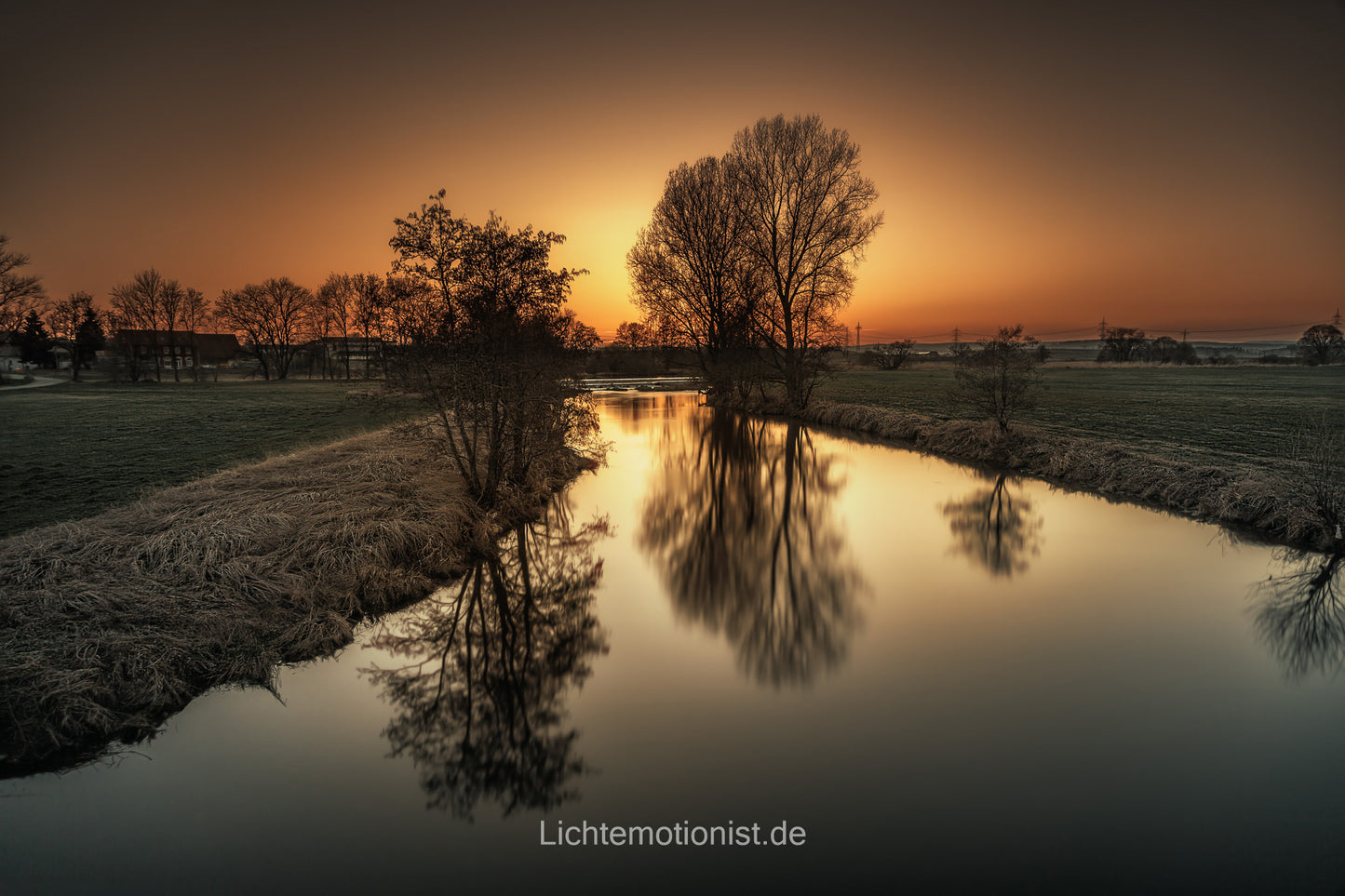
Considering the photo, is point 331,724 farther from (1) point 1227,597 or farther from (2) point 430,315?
(1) point 1227,597

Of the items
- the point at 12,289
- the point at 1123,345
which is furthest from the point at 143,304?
the point at 1123,345

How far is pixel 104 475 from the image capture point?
13000 mm

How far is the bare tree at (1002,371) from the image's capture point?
1700 centimetres

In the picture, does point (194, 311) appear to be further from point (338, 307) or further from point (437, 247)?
point (437, 247)

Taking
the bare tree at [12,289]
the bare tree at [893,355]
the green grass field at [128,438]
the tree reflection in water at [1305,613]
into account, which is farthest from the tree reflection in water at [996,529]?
the bare tree at [893,355]

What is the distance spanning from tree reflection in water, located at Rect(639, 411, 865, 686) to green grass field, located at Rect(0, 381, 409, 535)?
6.07 metres

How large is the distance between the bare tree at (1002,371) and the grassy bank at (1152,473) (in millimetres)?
964

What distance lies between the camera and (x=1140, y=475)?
513 inches

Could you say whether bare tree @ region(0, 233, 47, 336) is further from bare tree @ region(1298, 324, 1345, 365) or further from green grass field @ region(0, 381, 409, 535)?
bare tree @ region(1298, 324, 1345, 365)

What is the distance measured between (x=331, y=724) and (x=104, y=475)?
12479mm

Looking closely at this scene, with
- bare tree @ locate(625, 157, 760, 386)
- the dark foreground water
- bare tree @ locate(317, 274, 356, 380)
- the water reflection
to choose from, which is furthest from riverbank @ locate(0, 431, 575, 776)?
bare tree @ locate(317, 274, 356, 380)

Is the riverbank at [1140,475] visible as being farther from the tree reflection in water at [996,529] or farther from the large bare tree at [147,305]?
the large bare tree at [147,305]

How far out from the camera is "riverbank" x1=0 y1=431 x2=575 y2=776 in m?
4.82

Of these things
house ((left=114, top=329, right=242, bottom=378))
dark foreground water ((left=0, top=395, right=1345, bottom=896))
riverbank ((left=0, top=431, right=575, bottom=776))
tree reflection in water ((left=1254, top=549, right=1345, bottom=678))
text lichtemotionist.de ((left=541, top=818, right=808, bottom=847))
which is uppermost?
house ((left=114, top=329, right=242, bottom=378))
